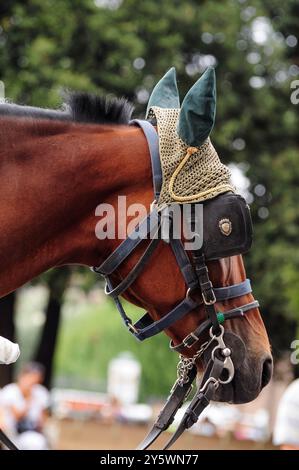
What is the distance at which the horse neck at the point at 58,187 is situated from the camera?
3.13 metres

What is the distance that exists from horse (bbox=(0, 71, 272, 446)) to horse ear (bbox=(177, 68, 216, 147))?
210 mm

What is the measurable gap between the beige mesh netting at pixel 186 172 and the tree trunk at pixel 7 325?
14.3 meters

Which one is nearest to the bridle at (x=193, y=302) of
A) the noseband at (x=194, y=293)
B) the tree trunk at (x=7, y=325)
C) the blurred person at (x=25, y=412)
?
the noseband at (x=194, y=293)

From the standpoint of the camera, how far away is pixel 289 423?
4629 millimetres

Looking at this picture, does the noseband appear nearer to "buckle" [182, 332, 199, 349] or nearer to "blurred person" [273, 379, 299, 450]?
"buckle" [182, 332, 199, 349]

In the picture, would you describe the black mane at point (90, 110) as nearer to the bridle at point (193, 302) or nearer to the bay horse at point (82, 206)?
the bay horse at point (82, 206)

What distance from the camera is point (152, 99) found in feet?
12.0

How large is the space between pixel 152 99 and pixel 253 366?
48.7 inches

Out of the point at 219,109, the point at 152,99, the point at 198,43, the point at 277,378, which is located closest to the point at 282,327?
the point at 277,378

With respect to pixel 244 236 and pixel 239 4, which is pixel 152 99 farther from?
pixel 239 4

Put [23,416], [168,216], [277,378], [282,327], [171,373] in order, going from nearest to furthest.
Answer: [168,216], [23,416], [282,327], [277,378], [171,373]

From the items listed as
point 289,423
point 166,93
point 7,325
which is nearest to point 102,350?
point 7,325

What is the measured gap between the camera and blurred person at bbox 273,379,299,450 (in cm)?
457

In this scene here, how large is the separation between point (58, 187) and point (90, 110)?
407 millimetres
